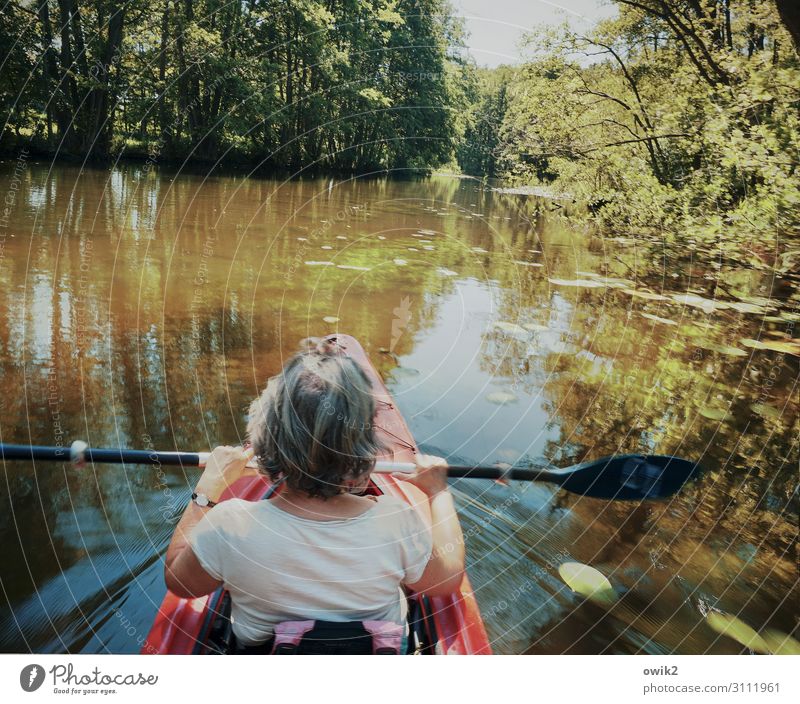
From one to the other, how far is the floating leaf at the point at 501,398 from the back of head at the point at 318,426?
2.63 m

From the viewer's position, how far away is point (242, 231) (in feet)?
26.3

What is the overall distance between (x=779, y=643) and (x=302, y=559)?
1857mm

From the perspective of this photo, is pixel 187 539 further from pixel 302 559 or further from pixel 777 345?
pixel 777 345

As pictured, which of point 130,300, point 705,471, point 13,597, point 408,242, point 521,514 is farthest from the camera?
point 408,242

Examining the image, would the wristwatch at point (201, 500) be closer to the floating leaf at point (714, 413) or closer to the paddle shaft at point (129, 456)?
the paddle shaft at point (129, 456)

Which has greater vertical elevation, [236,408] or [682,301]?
[682,301]

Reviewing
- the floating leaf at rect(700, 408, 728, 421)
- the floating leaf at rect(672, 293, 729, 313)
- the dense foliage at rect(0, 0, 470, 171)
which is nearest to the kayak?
the floating leaf at rect(700, 408, 728, 421)

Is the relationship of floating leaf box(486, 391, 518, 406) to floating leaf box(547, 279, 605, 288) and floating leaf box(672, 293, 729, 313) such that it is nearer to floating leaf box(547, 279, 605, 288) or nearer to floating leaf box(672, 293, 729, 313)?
floating leaf box(672, 293, 729, 313)

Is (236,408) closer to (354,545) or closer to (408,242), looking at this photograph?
(354,545)

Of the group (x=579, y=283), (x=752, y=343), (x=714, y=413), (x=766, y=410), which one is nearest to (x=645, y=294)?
(x=579, y=283)

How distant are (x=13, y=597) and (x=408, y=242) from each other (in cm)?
731

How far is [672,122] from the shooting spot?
4.83m
